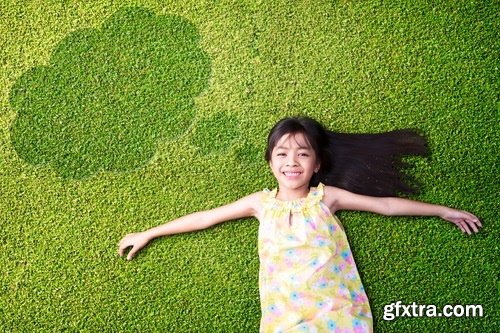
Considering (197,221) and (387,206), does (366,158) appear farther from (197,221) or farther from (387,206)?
(197,221)

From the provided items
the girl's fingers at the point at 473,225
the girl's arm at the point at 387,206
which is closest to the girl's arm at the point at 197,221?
the girl's arm at the point at 387,206

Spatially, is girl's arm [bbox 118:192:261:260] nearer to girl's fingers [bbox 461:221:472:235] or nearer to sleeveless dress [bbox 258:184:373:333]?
sleeveless dress [bbox 258:184:373:333]

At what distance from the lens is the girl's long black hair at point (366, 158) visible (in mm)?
2482

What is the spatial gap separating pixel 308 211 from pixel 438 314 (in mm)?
736

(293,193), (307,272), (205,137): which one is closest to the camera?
(307,272)

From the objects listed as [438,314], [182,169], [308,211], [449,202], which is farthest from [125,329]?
[449,202]

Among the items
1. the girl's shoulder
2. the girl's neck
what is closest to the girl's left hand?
the girl's shoulder

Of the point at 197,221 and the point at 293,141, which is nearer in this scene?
the point at 293,141

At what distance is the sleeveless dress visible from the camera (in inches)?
88.4

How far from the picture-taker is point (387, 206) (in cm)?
242

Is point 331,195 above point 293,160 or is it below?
below

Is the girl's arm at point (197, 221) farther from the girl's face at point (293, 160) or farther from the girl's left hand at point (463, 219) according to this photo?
the girl's left hand at point (463, 219)

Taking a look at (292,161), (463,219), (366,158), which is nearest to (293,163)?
(292,161)

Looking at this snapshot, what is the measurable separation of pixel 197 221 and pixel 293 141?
56cm
